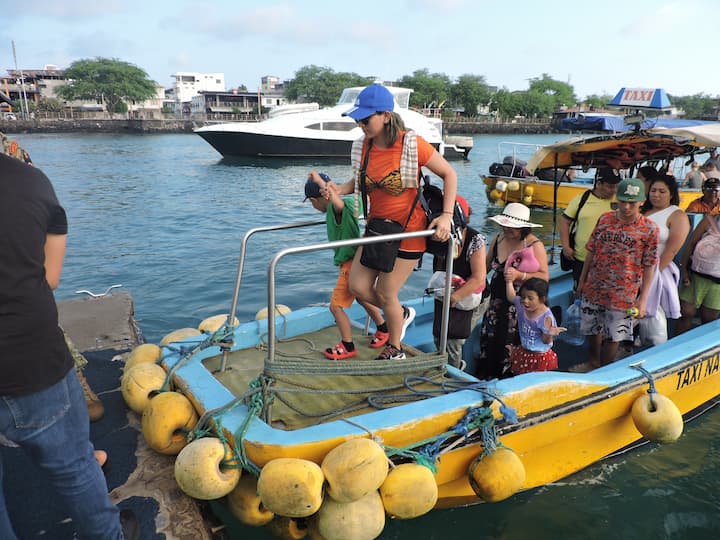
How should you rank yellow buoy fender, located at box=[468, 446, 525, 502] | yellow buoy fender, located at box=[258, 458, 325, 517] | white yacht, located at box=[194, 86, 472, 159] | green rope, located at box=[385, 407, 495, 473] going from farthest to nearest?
white yacht, located at box=[194, 86, 472, 159] < yellow buoy fender, located at box=[468, 446, 525, 502] < green rope, located at box=[385, 407, 495, 473] < yellow buoy fender, located at box=[258, 458, 325, 517]

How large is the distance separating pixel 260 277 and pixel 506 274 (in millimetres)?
6137

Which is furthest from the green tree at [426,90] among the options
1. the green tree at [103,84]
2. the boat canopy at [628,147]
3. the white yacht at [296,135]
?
the boat canopy at [628,147]

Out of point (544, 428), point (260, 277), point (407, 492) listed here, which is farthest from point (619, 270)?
point (260, 277)

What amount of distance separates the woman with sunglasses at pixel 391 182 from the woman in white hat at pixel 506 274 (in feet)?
2.84

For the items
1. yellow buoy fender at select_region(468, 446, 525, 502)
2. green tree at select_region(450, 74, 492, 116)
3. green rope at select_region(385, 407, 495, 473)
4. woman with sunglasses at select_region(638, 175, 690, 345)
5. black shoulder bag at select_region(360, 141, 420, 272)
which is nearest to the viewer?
green rope at select_region(385, 407, 495, 473)

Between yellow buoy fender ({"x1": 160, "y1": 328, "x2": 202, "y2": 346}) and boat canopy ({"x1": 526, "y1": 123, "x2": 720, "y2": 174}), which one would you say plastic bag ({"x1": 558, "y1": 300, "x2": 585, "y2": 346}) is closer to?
boat canopy ({"x1": 526, "y1": 123, "x2": 720, "y2": 174})

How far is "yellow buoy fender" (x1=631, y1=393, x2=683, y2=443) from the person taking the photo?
135 inches

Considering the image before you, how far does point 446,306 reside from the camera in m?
3.05

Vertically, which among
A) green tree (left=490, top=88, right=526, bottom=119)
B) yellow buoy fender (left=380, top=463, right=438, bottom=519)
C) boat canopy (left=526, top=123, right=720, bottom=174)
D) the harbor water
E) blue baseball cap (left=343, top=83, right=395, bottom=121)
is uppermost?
green tree (left=490, top=88, right=526, bottom=119)

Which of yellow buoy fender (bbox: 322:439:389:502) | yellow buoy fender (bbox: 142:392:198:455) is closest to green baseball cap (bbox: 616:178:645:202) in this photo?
yellow buoy fender (bbox: 322:439:389:502)

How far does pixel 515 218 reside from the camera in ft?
12.5

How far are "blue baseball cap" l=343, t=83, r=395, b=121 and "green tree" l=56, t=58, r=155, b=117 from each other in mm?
81781

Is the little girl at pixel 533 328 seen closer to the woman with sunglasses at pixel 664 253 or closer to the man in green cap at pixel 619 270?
the man in green cap at pixel 619 270

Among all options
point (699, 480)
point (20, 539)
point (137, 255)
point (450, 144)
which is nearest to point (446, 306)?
point (20, 539)
